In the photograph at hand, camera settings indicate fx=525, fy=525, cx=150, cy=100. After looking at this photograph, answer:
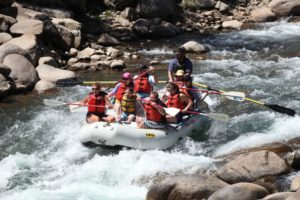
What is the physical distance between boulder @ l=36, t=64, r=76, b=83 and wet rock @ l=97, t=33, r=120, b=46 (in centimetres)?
349

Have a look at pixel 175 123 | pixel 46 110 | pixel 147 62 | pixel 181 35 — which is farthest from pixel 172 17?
pixel 175 123

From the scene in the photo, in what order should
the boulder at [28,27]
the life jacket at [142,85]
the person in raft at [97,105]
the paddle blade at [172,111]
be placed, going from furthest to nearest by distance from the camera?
the boulder at [28,27] → the life jacket at [142,85] → the person in raft at [97,105] → the paddle blade at [172,111]

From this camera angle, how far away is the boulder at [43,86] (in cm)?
1319

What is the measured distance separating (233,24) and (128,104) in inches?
424

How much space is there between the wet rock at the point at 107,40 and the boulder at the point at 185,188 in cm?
1011

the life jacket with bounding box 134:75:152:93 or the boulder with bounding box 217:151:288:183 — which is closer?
the boulder with bounding box 217:151:288:183

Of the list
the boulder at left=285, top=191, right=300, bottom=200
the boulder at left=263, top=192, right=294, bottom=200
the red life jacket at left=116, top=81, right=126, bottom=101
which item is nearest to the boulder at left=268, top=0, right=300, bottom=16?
the red life jacket at left=116, top=81, right=126, bottom=101

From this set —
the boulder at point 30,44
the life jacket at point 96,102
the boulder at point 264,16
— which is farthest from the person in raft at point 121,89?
the boulder at point 264,16

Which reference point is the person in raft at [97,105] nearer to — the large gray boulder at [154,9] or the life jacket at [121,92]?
the life jacket at [121,92]

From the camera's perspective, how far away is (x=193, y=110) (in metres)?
10.4

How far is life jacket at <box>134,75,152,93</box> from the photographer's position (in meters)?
11.0

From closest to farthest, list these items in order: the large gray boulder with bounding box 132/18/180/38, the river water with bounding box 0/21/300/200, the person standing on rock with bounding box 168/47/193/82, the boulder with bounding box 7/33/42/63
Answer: the river water with bounding box 0/21/300/200, the person standing on rock with bounding box 168/47/193/82, the boulder with bounding box 7/33/42/63, the large gray boulder with bounding box 132/18/180/38

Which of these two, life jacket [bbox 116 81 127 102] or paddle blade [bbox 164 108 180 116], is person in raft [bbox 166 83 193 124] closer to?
paddle blade [bbox 164 108 180 116]

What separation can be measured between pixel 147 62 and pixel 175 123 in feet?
19.5
